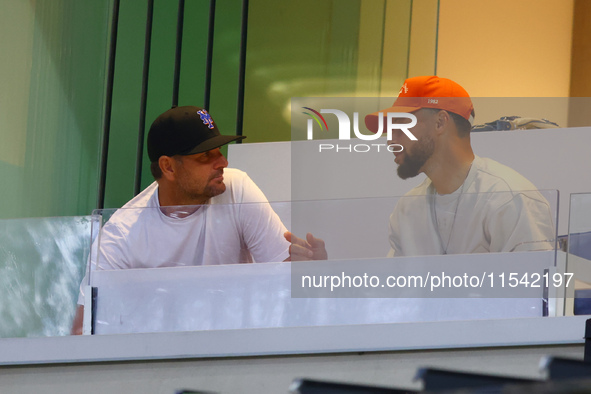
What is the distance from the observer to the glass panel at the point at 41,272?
1238 millimetres

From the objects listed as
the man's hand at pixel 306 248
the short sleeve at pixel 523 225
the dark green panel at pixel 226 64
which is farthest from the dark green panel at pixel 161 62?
the short sleeve at pixel 523 225

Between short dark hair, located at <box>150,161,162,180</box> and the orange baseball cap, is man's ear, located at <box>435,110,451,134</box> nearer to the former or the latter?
the orange baseball cap

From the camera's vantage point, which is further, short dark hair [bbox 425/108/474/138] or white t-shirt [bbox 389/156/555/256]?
short dark hair [bbox 425/108/474/138]

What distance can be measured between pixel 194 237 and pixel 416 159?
1.01 meters

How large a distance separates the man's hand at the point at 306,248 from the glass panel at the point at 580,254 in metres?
0.32

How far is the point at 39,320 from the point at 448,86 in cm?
123

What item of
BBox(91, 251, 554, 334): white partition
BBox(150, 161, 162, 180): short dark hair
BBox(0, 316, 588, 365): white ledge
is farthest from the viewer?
BBox(150, 161, 162, 180): short dark hair

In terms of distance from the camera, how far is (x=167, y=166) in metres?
1.72

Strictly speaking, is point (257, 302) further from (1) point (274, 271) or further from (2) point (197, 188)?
(2) point (197, 188)

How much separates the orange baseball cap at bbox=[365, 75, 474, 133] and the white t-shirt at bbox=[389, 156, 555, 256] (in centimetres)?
89

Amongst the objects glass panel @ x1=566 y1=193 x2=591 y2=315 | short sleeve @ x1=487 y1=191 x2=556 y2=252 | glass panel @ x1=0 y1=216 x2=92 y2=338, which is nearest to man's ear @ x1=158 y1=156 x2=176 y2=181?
glass panel @ x1=0 y1=216 x2=92 y2=338

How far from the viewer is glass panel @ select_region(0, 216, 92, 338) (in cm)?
124

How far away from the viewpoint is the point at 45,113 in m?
3.14

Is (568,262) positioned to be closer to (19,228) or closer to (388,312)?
(388,312)
